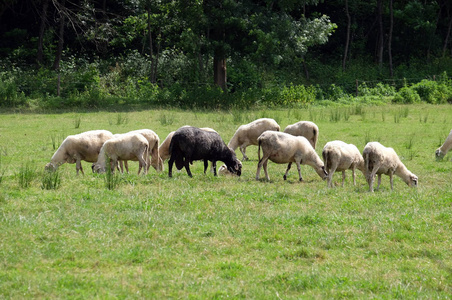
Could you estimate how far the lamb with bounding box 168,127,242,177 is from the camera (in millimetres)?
11305

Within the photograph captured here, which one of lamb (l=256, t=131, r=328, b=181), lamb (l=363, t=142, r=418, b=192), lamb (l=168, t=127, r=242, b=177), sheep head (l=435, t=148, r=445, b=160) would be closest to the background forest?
sheep head (l=435, t=148, r=445, b=160)

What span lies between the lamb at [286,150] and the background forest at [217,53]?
13.7 m

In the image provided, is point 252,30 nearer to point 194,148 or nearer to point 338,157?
point 194,148

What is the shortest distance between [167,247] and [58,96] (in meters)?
20.8

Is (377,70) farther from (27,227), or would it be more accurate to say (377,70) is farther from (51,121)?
(27,227)

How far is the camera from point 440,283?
5.96 meters

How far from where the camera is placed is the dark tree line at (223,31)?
26.3 metres

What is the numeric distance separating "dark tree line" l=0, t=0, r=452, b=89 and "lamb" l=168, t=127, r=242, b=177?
551 inches

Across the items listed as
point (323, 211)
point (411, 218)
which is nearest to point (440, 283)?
point (411, 218)

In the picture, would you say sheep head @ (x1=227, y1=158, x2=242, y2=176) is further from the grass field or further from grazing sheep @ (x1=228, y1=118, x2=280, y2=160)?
grazing sheep @ (x1=228, y1=118, x2=280, y2=160)

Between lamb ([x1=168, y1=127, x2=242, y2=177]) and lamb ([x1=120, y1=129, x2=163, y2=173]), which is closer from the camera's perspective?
lamb ([x1=168, y1=127, x2=242, y2=177])

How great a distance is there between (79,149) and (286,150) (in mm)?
4059

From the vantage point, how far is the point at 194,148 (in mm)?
11391

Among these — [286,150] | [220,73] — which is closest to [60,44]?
[220,73]
